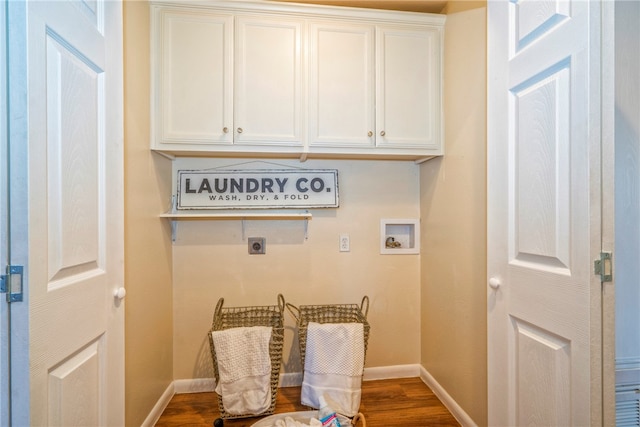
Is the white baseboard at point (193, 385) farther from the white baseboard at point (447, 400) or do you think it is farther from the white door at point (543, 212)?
the white door at point (543, 212)

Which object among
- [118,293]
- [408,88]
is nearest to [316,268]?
[118,293]

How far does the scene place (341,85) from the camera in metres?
1.78

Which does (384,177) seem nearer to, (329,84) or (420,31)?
(329,84)

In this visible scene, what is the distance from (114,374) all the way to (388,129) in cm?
183

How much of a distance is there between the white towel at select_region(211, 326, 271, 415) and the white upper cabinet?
1090 millimetres

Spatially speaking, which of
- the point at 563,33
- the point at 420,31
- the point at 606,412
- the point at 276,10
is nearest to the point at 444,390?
the point at 606,412

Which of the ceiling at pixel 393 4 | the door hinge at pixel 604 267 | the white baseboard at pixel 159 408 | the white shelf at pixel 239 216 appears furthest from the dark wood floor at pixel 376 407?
the ceiling at pixel 393 4

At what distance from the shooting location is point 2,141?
2.46 ft

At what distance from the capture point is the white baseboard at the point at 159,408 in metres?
1.60

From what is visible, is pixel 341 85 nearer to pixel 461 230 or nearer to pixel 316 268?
pixel 461 230

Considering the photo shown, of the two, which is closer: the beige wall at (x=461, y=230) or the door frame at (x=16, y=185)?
the door frame at (x=16, y=185)

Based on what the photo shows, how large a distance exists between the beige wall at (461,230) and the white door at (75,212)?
1.67 m

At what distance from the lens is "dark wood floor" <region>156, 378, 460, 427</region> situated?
66.6 inches

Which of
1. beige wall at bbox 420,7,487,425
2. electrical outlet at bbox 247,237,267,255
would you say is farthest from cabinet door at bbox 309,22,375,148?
electrical outlet at bbox 247,237,267,255
